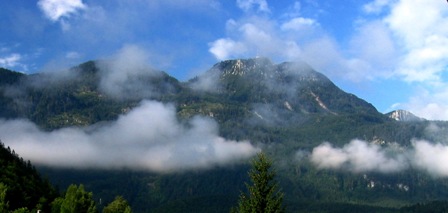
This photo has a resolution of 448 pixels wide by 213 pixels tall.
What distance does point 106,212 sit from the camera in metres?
180

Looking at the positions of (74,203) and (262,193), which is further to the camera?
(74,203)

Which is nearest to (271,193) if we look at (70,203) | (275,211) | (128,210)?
(275,211)

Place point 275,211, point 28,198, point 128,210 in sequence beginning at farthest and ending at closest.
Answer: point 28,198
point 128,210
point 275,211

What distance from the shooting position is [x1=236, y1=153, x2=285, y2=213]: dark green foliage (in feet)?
215

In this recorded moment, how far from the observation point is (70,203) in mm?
158000

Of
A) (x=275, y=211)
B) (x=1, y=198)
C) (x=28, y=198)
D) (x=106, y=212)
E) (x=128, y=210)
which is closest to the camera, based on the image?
(x=275, y=211)

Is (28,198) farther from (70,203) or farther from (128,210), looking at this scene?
(128,210)

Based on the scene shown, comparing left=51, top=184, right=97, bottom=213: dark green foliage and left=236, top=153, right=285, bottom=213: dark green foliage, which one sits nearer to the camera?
left=236, top=153, right=285, bottom=213: dark green foliage

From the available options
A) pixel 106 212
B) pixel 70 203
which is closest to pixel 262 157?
pixel 70 203

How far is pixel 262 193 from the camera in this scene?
219 feet

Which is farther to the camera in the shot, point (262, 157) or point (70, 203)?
point (70, 203)

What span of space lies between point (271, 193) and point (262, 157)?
472cm

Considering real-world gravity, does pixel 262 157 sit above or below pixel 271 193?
above

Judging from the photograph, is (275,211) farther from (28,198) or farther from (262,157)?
(28,198)
